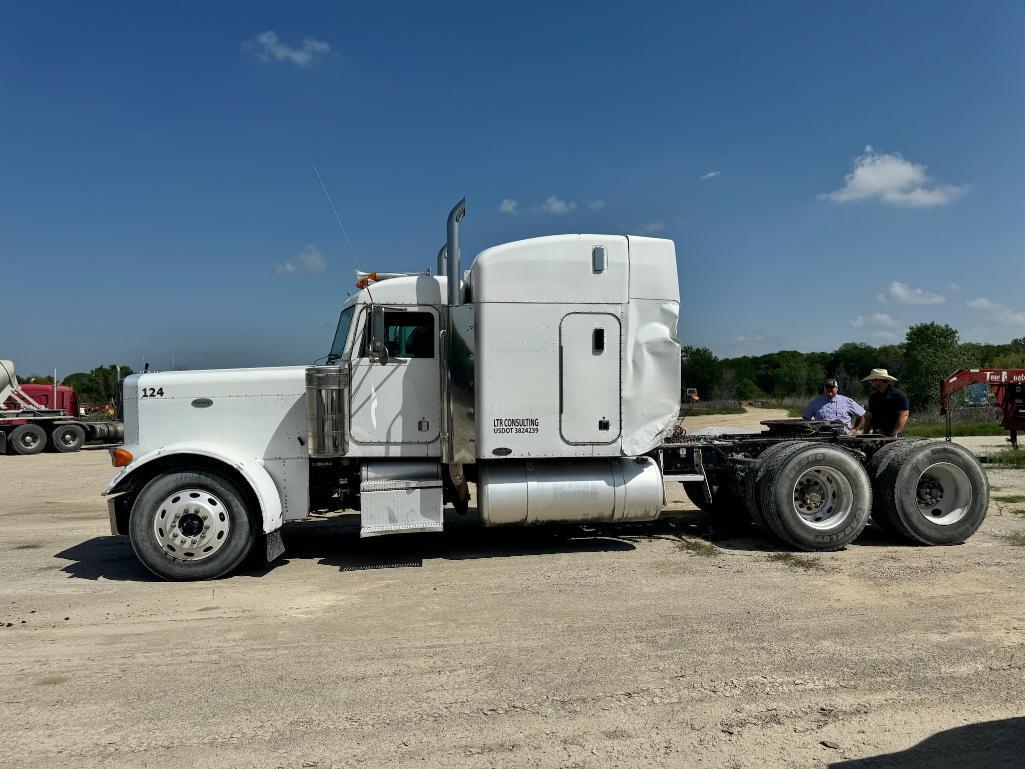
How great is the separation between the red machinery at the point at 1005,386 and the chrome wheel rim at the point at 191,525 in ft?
56.5

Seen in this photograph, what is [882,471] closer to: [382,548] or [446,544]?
[446,544]

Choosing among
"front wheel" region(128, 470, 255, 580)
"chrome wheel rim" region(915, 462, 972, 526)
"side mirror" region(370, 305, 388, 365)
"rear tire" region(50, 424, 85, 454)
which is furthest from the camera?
"rear tire" region(50, 424, 85, 454)

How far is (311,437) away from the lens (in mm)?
6855

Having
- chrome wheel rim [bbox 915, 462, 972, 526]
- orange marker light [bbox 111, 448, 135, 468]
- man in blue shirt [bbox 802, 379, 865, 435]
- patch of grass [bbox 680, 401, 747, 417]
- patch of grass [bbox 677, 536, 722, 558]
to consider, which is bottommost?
patch of grass [bbox 677, 536, 722, 558]

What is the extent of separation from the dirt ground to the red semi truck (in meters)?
17.8

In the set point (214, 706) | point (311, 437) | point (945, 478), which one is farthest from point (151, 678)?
point (945, 478)

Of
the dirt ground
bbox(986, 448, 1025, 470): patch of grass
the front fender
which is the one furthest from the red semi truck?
bbox(986, 448, 1025, 470): patch of grass

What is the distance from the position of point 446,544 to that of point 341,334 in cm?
255

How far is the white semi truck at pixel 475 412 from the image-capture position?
685 centimetres

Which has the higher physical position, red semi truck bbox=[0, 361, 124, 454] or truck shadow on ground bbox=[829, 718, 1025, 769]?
red semi truck bbox=[0, 361, 124, 454]

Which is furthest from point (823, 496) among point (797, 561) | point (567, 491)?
point (567, 491)

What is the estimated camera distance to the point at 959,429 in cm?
2870

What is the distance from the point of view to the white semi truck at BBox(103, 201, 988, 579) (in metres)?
6.85

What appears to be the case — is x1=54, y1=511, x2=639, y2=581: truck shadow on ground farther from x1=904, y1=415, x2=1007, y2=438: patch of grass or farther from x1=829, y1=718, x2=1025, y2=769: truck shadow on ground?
x1=904, y1=415, x2=1007, y2=438: patch of grass
